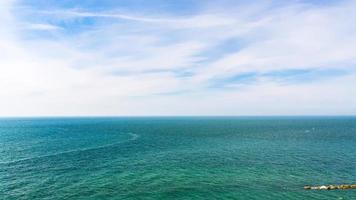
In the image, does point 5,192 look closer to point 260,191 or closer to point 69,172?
point 69,172

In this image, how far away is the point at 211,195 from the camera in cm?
4428

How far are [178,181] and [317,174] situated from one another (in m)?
29.9

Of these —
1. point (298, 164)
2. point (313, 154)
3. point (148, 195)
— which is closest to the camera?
point (148, 195)

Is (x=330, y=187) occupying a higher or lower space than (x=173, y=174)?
lower

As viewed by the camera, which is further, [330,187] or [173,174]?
[173,174]

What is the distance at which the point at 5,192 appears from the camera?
4588 cm

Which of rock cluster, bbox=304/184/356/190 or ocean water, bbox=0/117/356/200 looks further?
rock cluster, bbox=304/184/356/190

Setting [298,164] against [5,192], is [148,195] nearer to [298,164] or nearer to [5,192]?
[5,192]

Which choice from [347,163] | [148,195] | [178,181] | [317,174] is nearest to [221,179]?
[178,181]

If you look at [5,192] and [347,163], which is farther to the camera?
[347,163]

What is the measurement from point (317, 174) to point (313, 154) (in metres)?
26.9

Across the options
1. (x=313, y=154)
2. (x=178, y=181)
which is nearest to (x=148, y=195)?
(x=178, y=181)

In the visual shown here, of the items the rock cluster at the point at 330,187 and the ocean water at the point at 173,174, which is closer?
the ocean water at the point at 173,174

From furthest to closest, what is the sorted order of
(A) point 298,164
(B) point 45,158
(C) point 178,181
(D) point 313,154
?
1. (D) point 313,154
2. (B) point 45,158
3. (A) point 298,164
4. (C) point 178,181
